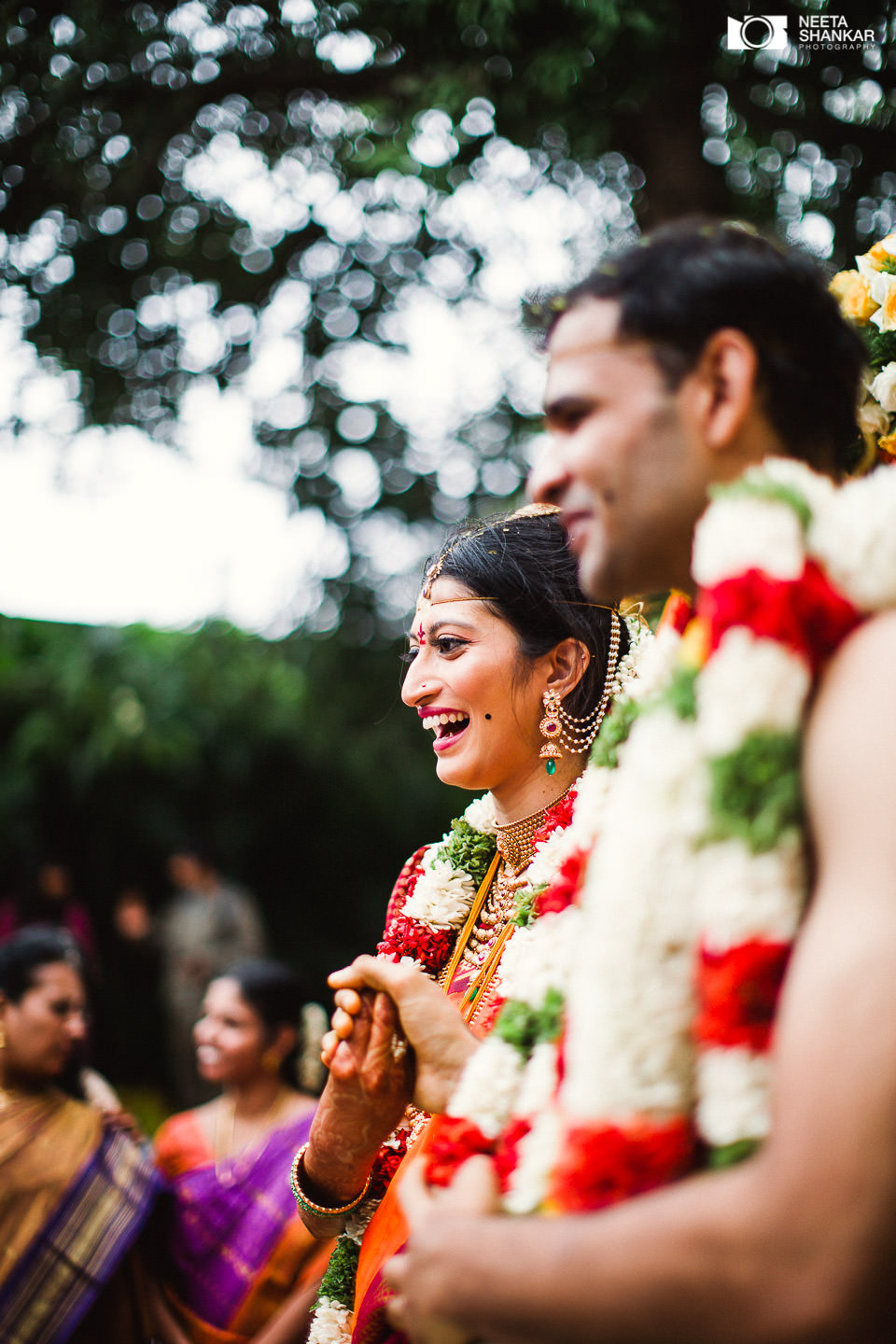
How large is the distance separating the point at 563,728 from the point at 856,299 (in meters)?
1.06

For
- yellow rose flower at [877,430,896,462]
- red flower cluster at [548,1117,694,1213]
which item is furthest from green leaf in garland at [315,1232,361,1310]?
yellow rose flower at [877,430,896,462]

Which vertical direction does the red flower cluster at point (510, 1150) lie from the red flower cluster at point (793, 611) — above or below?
below

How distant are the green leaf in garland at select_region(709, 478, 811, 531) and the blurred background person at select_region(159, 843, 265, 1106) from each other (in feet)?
26.3

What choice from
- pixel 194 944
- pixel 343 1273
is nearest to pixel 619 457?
pixel 343 1273

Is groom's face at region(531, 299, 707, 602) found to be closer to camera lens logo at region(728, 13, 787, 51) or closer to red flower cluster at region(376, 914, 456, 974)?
red flower cluster at region(376, 914, 456, 974)

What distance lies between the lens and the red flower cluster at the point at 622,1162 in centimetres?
112

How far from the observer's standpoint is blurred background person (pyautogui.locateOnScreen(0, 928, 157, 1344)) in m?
3.24

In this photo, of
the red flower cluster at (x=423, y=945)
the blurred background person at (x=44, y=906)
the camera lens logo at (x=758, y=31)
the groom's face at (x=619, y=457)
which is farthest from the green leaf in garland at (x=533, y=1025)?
the blurred background person at (x=44, y=906)

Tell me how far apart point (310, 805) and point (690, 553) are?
35.4 feet

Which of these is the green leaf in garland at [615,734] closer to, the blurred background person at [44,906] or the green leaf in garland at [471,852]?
the green leaf in garland at [471,852]

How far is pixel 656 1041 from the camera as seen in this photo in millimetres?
1147

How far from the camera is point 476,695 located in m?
2.48

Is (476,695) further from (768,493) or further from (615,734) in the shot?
(768,493)

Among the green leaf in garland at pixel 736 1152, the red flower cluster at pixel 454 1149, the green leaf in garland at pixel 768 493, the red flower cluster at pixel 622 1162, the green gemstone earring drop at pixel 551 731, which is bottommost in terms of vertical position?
the red flower cluster at pixel 454 1149
